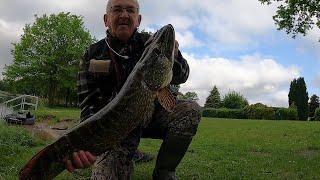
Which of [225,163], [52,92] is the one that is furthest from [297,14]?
[52,92]

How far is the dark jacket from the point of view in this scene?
16.0 ft

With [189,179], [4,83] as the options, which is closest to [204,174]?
[189,179]

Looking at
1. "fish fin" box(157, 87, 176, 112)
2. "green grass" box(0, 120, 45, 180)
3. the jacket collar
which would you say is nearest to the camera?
"fish fin" box(157, 87, 176, 112)

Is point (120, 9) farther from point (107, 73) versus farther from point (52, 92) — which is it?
point (52, 92)

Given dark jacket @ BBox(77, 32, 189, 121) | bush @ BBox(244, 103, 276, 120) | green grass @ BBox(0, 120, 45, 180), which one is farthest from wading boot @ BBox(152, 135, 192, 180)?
bush @ BBox(244, 103, 276, 120)

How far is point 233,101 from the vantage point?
253 feet

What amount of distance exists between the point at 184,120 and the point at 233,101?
73.3 m

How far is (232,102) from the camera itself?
7675 centimetres

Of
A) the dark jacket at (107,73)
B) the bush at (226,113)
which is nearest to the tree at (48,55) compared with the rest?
the bush at (226,113)

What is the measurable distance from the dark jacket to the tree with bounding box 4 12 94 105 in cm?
6229

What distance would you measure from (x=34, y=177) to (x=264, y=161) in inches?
261

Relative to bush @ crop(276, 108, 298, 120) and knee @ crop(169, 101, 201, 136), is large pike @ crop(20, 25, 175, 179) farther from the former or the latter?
bush @ crop(276, 108, 298, 120)

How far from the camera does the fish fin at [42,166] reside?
3.55 metres

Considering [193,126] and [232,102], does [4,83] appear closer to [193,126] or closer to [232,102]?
[232,102]
